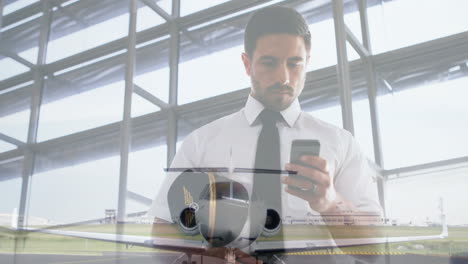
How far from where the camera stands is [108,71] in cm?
321

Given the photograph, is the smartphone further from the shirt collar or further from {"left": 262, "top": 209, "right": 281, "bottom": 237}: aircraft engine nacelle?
{"left": 262, "top": 209, "right": 281, "bottom": 237}: aircraft engine nacelle

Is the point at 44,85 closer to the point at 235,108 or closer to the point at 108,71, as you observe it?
the point at 108,71

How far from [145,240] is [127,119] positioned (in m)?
0.92

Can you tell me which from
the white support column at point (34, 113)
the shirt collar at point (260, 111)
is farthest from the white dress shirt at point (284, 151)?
the white support column at point (34, 113)

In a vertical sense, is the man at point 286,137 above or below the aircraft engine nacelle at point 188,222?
above

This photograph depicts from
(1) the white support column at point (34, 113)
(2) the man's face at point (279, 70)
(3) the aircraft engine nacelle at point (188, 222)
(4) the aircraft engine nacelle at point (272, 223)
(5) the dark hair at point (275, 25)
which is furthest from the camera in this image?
(1) the white support column at point (34, 113)

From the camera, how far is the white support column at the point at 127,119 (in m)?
2.70

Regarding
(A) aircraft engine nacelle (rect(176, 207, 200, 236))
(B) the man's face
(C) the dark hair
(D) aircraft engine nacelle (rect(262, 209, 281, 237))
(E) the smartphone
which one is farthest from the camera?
(C) the dark hair

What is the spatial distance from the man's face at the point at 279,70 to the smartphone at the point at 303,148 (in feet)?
0.78

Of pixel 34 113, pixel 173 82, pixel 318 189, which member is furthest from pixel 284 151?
pixel 34 113

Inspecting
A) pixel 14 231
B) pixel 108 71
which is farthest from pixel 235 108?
pixel 14 231

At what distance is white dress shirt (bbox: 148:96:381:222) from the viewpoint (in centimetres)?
220

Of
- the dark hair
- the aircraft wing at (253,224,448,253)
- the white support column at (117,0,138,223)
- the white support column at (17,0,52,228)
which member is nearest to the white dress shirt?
the aircraft wing at (253,224,448,253)

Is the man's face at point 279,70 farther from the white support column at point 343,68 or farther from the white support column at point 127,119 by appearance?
the white support column at point 127,119
